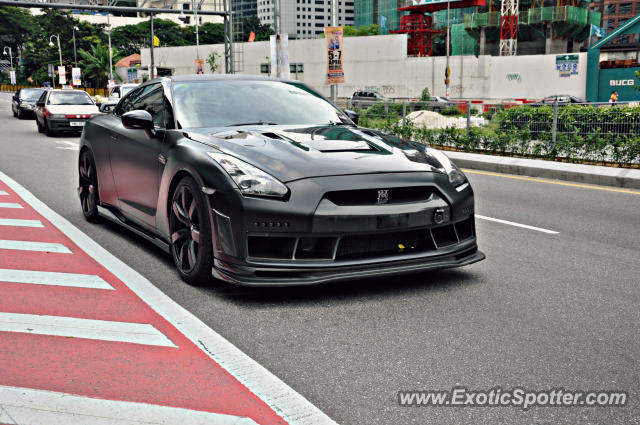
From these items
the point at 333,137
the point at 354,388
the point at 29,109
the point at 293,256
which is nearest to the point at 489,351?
the point at 354,388

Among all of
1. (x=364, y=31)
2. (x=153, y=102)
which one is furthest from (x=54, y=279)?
(x=364, y=31)

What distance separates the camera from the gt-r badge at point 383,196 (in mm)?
4660

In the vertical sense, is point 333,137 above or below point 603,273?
above

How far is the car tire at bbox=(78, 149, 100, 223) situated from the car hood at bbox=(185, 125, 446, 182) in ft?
7.78

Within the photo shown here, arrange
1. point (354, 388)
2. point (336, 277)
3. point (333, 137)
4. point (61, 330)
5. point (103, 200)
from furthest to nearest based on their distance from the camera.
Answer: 1. point (103, 200)
2. point (333, 137)
3. point (336, 277)
4. point (61, 330)
5. point (354, 388)

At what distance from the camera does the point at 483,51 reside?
255ft

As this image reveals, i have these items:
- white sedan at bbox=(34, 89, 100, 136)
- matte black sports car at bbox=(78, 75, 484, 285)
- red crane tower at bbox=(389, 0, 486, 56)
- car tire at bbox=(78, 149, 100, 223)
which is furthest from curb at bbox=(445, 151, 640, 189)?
red crane tower at bbox=(389, 0, 486, 56)

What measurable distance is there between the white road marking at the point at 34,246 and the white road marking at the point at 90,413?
3263 mm

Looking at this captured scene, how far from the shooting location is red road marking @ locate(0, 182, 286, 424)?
3230mm

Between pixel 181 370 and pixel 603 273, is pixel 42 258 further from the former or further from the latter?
pixel 603 273

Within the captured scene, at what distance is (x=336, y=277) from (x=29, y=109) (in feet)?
110

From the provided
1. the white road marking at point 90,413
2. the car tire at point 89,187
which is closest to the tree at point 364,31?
the car tire at point 89,187

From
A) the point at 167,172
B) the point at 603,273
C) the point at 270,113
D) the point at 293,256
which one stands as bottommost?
the point at 603,273

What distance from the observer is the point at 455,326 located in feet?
14.0
